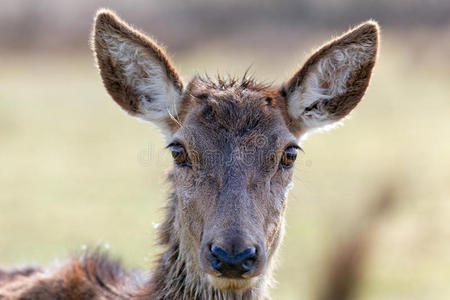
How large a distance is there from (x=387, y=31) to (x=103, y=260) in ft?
55.4

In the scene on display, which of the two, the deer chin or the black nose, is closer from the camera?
the black nose

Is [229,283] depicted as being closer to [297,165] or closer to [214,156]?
[214,156]

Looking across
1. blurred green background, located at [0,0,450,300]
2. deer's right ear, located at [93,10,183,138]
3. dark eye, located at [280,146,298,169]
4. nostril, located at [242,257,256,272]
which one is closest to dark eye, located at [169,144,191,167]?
deer's right ear, located at [93,10,183,138]

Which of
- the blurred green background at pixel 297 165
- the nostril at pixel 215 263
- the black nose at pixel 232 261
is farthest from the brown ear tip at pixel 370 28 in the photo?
the nostril at pixel 215 263

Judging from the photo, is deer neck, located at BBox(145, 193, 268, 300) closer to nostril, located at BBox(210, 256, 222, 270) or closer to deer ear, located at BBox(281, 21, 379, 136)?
nostril, located at BBox(210, 256, 222, 270)

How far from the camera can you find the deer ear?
248 inches

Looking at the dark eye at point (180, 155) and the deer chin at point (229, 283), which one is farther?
Result: the dark eye at point (180, 155)

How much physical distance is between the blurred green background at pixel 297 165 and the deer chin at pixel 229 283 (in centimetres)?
119

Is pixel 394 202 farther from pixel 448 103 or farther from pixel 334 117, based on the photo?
pixel 448 103

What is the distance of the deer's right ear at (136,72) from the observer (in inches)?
246

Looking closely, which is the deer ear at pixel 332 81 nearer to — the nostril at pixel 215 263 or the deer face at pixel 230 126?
the deer face at pixel 230 126

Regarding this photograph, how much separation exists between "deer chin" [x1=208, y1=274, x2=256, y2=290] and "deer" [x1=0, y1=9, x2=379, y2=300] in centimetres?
1

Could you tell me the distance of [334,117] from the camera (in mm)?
6590

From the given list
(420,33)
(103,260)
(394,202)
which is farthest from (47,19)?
(103,260)
